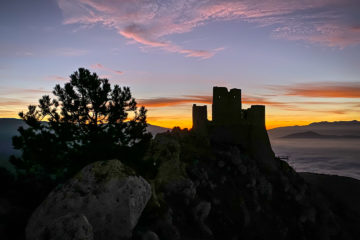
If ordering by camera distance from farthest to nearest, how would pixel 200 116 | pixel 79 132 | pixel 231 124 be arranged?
pixel 231 124
pixel 200 116
pixel 79 132

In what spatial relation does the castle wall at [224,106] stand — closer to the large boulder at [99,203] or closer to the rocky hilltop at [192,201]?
the rocky hilltop at [192,201]

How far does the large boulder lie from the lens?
12.6 m

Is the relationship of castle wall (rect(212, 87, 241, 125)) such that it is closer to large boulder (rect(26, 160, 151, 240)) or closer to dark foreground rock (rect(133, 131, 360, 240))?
dark foreground rock (rect(133, 131, 360, 240))

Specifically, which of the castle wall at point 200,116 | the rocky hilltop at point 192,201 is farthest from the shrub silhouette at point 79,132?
the castle wall at point 200,116

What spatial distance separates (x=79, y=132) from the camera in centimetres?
2325

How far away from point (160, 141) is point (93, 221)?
20.2m

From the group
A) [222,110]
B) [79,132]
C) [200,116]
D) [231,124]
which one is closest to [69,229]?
[79,132]

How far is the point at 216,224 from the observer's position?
29.6 meters

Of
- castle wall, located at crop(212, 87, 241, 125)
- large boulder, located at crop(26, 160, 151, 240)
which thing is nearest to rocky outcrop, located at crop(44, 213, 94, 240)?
large boulder, located at crop(26, 160, 151, 240)

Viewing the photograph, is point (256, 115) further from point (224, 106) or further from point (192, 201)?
point (192, 201)

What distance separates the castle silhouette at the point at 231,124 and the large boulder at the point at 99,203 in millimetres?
32158

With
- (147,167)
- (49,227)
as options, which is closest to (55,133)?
(147,167)

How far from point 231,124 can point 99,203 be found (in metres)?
35.5

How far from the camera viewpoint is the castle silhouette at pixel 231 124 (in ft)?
149
